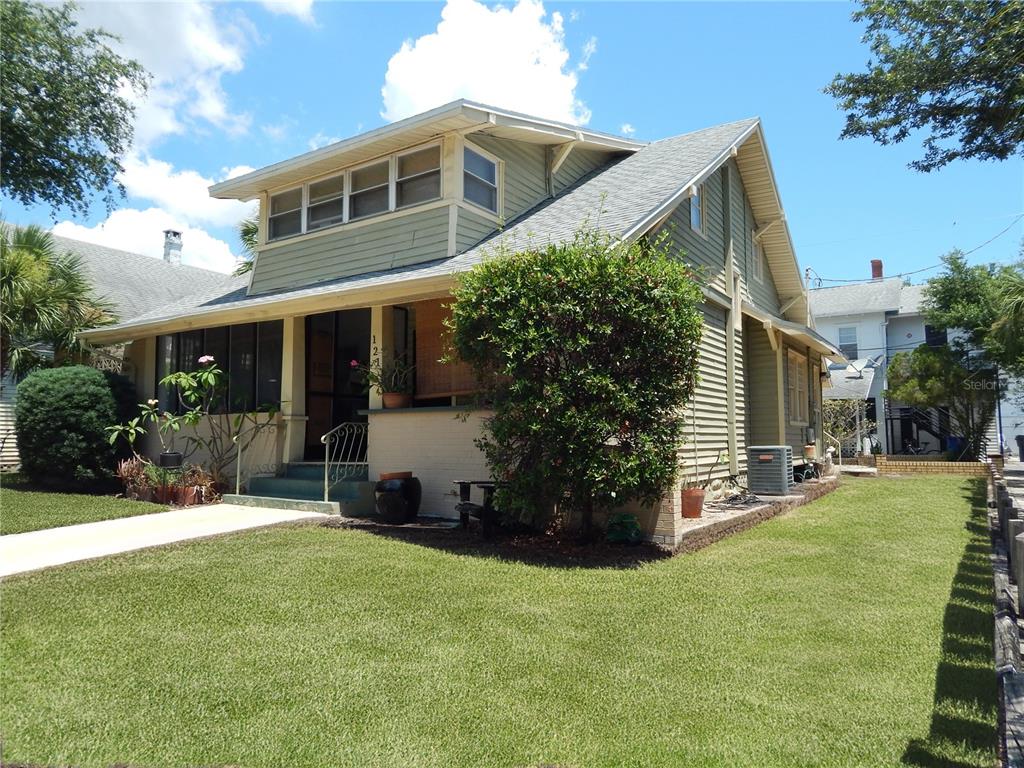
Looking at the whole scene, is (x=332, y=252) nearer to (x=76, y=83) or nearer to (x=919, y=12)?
(x=919, y=12)

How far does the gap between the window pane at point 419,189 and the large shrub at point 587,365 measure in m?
3.92

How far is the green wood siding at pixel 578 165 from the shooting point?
12.5m

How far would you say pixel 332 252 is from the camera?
11.4 metres

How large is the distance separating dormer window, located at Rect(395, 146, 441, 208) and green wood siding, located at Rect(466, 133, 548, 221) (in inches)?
28.4

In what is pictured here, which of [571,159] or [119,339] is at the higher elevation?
[571,159]

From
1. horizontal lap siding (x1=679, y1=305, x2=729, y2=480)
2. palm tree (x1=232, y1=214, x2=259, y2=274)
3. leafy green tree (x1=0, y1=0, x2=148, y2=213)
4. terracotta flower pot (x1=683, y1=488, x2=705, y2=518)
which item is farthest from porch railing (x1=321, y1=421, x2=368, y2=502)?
leafy green tree (x1=0, y1=0, x2=148, y2=213)

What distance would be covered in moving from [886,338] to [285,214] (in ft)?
93.6

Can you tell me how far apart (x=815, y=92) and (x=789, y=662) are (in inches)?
350

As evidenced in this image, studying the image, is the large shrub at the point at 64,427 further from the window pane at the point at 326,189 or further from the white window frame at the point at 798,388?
the white window frame at the point at 798,388

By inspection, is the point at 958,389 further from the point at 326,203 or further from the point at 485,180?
the point at 326,203

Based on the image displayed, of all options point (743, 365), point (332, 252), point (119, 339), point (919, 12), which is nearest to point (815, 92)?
point (919, 12)

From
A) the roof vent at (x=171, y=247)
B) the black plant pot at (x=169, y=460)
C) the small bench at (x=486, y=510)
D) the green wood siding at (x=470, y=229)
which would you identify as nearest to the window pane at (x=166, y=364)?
the black plant pot at (x=169, y=460)

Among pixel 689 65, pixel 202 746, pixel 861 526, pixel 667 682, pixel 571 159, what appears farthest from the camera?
pixel 571 159

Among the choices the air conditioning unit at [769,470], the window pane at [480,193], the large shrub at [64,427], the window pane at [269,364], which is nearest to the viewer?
the window pane at [480,193]
